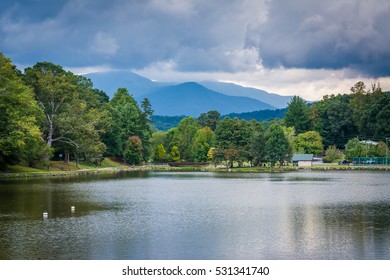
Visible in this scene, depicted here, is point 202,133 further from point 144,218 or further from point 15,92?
point 144,218

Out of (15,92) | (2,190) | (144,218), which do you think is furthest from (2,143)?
(144,218)

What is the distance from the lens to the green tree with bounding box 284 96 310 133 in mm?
155725

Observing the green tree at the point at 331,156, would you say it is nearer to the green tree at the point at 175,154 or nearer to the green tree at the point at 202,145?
the green tree at the point at 202,145

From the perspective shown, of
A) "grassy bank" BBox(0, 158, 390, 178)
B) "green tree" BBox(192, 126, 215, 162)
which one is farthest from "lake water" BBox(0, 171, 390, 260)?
"green tree" BBox(192, 126, 215, 162)

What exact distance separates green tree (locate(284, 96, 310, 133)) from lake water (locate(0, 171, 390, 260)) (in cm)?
10634

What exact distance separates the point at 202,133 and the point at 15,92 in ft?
233

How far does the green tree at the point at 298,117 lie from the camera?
155725 millimetres

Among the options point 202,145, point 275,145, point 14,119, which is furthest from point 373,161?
point 14,119

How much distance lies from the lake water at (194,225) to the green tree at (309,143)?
9014 centimetres

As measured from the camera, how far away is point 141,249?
24828 millimetres

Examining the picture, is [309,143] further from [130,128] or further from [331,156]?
[130,128]

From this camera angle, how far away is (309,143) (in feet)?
460

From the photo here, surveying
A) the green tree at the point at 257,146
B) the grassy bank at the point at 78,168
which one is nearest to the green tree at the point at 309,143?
the grassy bank at the point at 78,168

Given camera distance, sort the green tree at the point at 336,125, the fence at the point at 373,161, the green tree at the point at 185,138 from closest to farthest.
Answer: the fence at the point at 373,161 < the green tree at the point at 185,138 < the green tree at the point at 336,125
